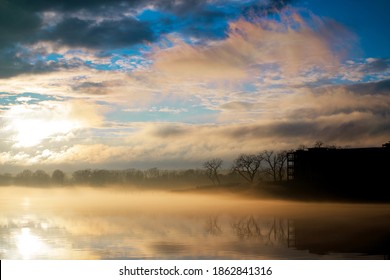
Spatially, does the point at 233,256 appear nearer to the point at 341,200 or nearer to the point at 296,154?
the point at 341,200

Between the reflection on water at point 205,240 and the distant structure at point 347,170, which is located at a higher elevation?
the distant structure at point 347,170

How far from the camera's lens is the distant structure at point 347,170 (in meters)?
76.2

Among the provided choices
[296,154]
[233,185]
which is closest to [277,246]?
[296,154]

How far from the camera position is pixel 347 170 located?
7856 centimetres

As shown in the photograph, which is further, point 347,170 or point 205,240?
point 347,170

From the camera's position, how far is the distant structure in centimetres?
7625

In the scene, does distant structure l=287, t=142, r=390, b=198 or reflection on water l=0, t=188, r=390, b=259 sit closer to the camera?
reflection on water l=0, t=188, r=390, b=259

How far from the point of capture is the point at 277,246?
28438 millimetres

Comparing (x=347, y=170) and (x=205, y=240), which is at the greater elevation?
(x=347, y=170)

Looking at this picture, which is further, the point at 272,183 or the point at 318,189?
the point at 272,183

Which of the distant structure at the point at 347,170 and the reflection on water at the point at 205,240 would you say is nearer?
the reflection on water at the point at 205,240

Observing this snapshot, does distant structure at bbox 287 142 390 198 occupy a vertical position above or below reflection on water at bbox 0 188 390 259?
above
